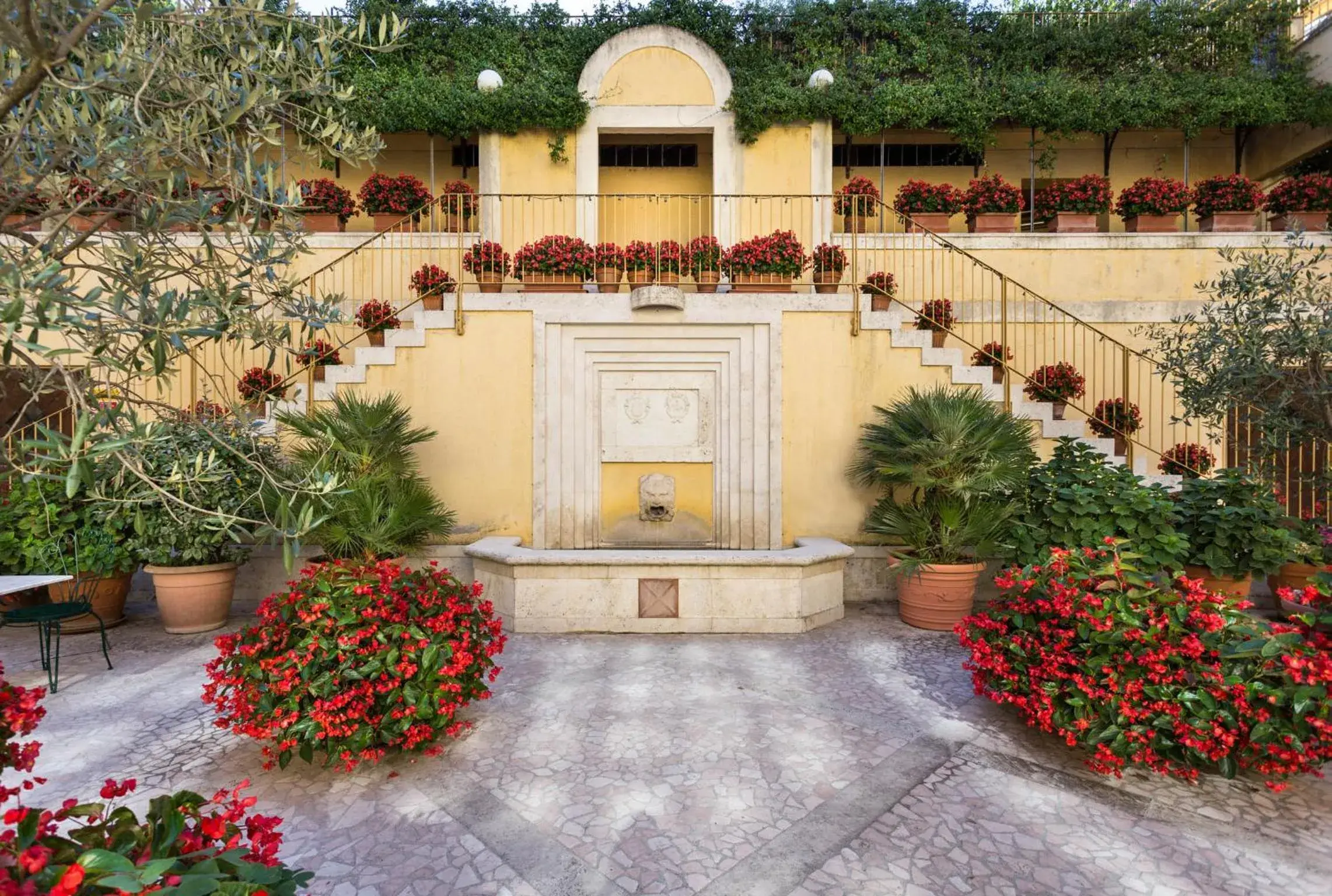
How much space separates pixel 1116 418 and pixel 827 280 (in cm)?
377

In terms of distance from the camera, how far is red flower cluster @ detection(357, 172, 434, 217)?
9.36 metres

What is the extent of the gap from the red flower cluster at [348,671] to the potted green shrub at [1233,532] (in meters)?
5.87

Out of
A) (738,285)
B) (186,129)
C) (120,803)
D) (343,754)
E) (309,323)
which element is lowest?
(120,803)

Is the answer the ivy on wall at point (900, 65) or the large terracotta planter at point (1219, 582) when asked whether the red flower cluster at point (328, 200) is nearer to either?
the ivy on wall at point (900, 65)

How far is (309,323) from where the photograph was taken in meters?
2.27

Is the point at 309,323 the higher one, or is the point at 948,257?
the point at 948,257

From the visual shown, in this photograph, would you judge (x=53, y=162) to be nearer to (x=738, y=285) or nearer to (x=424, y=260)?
(x=738, y=285)

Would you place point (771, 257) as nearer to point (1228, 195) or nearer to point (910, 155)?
point (910, 155)

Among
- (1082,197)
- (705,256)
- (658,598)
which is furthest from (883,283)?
(658,598)

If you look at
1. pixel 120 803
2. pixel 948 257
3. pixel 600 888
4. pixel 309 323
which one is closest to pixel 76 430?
pixel 309 323

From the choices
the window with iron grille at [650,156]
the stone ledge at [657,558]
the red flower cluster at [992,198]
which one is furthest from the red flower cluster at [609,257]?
the red flower cluster at [992,198]

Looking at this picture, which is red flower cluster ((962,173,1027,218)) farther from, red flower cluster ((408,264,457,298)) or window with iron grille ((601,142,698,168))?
red flower cluster ((408,264,457,298))

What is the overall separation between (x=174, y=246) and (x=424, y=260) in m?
7.82

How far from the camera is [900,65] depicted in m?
9.84
